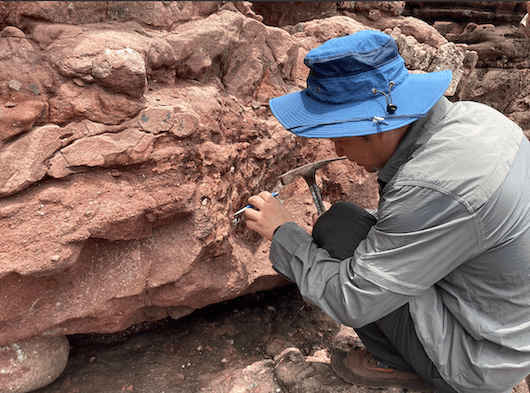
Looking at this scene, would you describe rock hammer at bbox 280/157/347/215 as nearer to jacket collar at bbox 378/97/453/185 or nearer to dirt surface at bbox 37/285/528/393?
jacket collar at bbox 378/97/453/185

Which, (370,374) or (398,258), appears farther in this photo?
(370,374)

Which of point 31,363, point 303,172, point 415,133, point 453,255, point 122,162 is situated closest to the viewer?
point 453,255

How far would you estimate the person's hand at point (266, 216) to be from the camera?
5.51ft

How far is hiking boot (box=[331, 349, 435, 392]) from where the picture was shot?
5.94 feet

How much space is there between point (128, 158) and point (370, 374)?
4.61 ft

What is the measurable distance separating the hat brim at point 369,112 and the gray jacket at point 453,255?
9 centimetres

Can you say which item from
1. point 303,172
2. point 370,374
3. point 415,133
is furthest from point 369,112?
point 370,374

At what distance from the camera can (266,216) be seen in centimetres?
169

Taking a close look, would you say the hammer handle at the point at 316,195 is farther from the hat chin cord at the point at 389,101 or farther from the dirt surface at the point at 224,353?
the hat chin cord at the point at 389,101

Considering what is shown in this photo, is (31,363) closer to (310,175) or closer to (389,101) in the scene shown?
(310,175)

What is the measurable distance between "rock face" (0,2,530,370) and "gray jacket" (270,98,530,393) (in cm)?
58

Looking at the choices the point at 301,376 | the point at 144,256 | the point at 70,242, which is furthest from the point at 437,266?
the point at 70,242

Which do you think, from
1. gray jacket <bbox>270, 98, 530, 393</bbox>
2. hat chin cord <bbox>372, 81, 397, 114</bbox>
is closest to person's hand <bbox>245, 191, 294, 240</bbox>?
gray jacket <bbox>270, 98, 530, 393</bbox>

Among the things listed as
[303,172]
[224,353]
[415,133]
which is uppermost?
[415,133]
